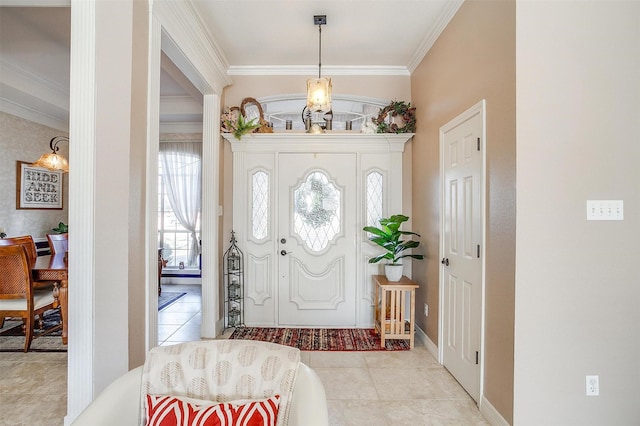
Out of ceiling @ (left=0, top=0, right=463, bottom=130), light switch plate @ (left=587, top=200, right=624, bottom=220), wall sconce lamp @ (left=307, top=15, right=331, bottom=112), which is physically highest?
ceiling @ (left=0, top=0, right=463, bottom=130)

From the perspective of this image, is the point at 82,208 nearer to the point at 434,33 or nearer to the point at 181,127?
the point at 434,33

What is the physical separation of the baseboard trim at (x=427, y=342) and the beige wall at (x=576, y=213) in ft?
3.70

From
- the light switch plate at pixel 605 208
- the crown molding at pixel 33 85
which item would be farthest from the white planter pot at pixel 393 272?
the crown molding at pixel 33 85

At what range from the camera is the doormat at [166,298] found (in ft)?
14.5

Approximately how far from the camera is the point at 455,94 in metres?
2.51

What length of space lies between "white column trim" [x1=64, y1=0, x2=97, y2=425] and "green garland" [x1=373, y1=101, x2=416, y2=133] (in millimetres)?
2676

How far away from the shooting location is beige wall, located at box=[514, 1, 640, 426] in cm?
176

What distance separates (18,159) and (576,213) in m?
6.15

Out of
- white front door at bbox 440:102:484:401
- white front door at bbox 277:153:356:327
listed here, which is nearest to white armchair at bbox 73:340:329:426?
white front door at bbox 440:102:484:401

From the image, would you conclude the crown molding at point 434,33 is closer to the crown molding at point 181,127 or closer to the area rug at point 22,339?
the crown molding at point 181,127

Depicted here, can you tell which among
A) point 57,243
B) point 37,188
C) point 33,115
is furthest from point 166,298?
point 33,115

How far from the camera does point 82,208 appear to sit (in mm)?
1774

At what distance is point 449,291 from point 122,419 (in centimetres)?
236

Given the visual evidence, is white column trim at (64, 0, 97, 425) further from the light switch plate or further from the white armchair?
the light switch plate
